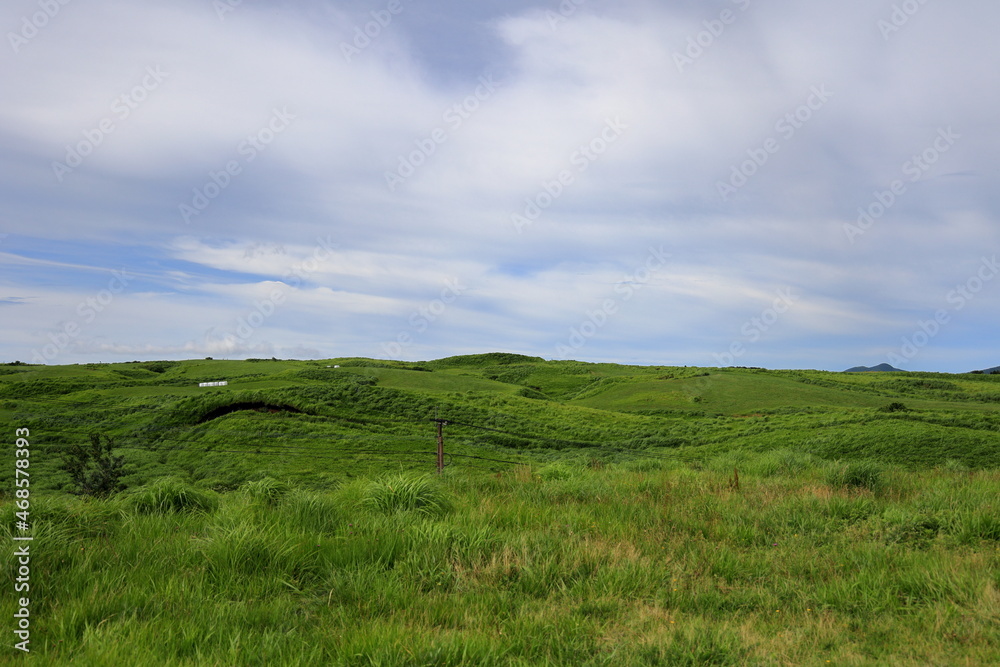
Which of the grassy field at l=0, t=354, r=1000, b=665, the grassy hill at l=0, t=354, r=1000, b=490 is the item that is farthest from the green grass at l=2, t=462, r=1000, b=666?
the grassy hill at l=0, t=354, r=1000, b=490

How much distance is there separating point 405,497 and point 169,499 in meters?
3.13

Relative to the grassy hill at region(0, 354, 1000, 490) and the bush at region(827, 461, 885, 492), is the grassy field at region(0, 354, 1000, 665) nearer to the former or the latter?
the bush at region(827, 461, 885, 492)

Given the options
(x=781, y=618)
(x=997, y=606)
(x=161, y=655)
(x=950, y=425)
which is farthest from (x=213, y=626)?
(x=950, y=425)

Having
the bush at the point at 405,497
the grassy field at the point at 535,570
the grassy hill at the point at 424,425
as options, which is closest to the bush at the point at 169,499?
the grassy field at the point at 535,570

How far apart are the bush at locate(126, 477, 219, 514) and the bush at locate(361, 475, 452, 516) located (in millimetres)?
2172

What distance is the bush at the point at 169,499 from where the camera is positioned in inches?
301

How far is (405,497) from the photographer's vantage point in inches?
311

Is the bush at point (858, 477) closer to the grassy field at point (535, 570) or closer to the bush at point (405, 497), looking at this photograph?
the grassy field at point (535, 570)

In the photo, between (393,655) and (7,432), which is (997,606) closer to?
(393,655)

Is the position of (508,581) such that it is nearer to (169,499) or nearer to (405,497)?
(405,497)

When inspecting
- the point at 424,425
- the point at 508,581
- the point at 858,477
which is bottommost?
the point at 424,425

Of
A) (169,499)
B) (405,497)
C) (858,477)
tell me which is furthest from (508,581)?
(858,477)

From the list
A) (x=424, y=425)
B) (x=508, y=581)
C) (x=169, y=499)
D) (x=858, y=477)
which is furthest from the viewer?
(x=424, y=425)

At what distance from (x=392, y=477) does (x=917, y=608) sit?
629 centimetres
